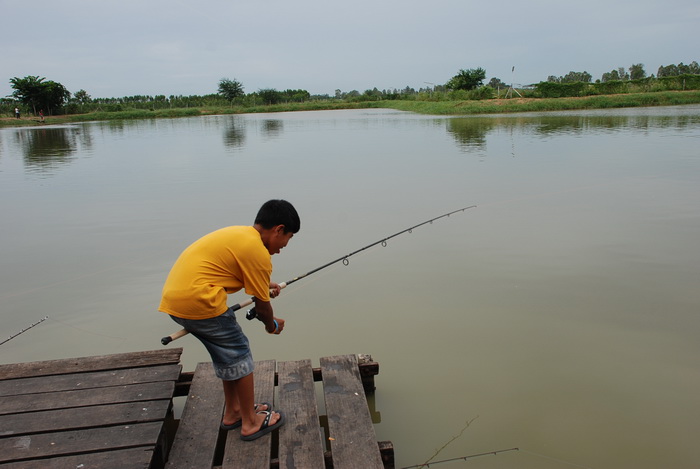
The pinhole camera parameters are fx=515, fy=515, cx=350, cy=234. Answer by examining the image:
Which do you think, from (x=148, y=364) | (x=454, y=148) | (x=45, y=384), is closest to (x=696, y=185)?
(x=454, y=148)

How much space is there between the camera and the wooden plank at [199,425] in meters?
2.38

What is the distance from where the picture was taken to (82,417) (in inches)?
102

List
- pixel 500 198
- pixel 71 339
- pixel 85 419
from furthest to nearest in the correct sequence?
pixel 500 198 < pixel 71 339 < pixel 85 419

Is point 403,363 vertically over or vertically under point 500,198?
under

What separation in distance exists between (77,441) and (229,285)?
1027 millimetres

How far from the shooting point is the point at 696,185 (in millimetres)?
7910

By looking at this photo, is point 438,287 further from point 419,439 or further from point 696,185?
point 696,185

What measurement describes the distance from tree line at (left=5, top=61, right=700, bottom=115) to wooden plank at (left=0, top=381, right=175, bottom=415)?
34.9m

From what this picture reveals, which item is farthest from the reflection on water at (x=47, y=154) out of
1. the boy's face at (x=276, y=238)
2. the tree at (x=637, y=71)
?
the tree at (x=637, y=71)

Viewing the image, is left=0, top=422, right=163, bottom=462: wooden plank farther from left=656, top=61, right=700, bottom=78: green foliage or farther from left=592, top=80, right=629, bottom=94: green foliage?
left=656, top=61, right=700, bottom=78: green foliage

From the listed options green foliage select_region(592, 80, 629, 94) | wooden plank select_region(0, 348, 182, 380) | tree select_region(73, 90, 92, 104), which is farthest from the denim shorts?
tree select_region(73, 90, 92, 104)

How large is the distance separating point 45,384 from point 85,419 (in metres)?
0.50

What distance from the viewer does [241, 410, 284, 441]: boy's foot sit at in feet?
8.23

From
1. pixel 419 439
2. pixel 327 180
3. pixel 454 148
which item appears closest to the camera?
pixel 419 439
